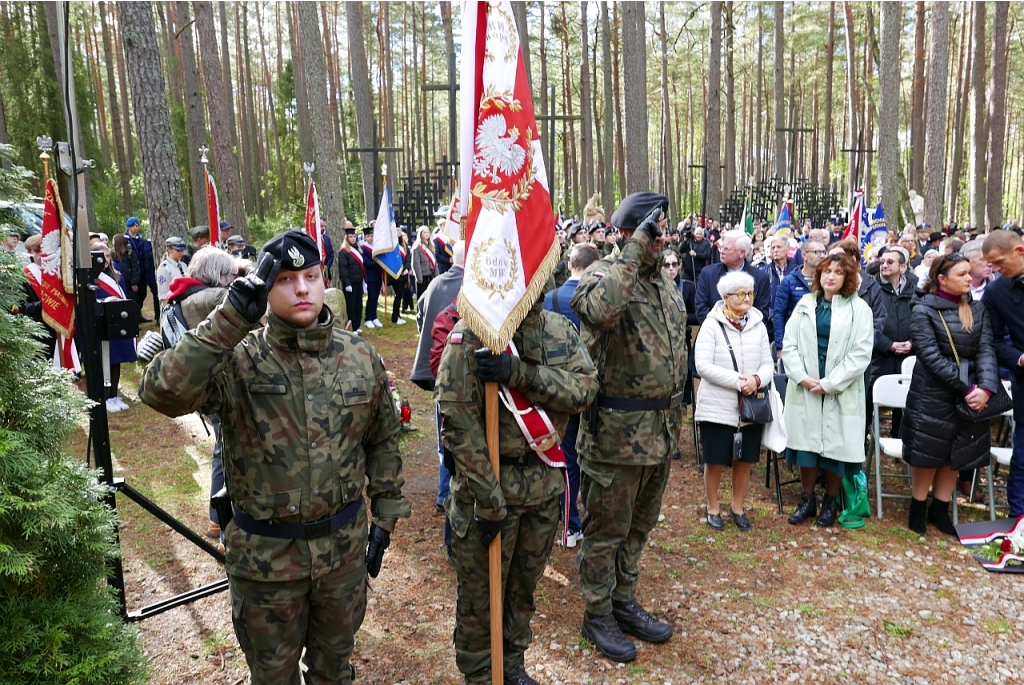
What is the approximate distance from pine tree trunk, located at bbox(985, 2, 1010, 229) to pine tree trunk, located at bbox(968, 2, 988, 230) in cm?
32

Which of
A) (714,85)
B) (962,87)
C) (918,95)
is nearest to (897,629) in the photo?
(714,85)

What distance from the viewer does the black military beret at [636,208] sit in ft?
12.6

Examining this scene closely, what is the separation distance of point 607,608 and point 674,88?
42.9 m

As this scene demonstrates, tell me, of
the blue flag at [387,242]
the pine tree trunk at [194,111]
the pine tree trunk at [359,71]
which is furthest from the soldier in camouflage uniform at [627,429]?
the pine tree trunk at [194,111]

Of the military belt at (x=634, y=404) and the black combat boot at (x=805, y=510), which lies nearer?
the military belt at (x=634, y=404)

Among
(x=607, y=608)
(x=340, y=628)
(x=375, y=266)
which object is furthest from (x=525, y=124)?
(x=375, y=266)

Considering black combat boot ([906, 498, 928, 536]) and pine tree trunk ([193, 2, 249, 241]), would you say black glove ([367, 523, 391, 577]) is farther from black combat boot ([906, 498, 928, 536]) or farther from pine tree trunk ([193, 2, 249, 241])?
pine tree trunk ([193, 2, 249, 241])

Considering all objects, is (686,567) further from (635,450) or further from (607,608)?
(635,450)

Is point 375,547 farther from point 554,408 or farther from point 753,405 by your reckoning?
point 753,405

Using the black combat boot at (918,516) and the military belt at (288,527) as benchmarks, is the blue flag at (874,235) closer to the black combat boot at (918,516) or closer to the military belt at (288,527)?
the black combat boot at (918,516)

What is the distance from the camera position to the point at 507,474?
10.1 ft

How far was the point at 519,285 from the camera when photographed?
3127 millimetres

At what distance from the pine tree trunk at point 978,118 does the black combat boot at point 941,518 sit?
60.9 ft

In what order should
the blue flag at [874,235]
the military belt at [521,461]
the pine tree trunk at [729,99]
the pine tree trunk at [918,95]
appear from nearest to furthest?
the military belt at [521,461] → the blue flag at [874,235] → the pine tree trunk at [918,95] → the pine tree trunk at [729,99]
